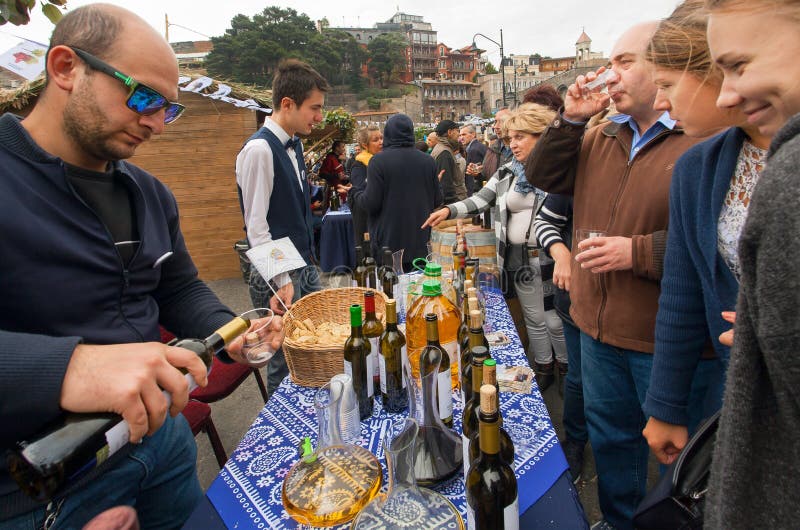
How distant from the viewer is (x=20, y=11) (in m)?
1.51

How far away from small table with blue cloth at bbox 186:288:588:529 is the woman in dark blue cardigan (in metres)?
0.46

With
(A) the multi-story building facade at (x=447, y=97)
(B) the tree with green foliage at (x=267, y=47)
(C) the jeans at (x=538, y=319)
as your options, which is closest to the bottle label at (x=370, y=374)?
(C) the jeans at (x=538, y=319)

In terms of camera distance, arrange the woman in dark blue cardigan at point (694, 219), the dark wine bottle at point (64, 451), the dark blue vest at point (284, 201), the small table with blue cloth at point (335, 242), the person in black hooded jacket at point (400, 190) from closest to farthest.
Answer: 1. the dark wine bottle at point (64, 451)
2. the woman in dark blue cardigan at point (694, 219)
3. the dark blue vest at point (284, 201)
4. the person in black hooded jacket at point (400, 190)
5. the small table with blue cloth at point (335, 242)

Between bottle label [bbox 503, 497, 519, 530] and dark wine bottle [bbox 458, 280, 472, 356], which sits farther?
dark wine bottle [bbox 458, 280, 472, 356]

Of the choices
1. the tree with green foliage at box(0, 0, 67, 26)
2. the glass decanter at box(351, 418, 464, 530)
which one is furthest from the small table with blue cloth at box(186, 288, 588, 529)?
the tree with green foliage at box(0, 0, 67, 26)

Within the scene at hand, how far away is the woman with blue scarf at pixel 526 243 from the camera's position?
2.97m

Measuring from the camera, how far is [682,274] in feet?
4.77

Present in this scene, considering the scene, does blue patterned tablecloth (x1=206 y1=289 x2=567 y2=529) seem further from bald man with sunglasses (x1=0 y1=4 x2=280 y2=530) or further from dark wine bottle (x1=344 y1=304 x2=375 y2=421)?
bald man with sunglasses (x1=0 y1=4 x2=280 y2=530)

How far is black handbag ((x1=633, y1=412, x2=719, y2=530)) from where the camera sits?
3.29 ft

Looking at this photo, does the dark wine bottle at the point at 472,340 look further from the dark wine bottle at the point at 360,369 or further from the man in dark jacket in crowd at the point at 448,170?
the man in dark jacket in crowd at the point at 448,170

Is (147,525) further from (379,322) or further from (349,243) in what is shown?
(349,243)

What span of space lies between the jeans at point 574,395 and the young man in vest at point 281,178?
176 cm

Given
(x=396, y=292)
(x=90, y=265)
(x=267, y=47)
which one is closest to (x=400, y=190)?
(x=396, y=292)

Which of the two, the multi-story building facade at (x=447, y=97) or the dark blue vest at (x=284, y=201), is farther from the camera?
the multi-story building facade at (x=447, y=97)
